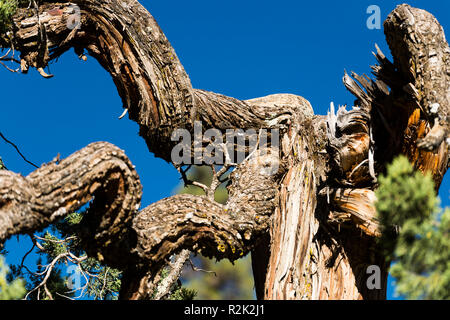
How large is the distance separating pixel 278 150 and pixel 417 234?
2624mm

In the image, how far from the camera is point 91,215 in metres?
3.19

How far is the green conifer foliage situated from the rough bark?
151 centimetres

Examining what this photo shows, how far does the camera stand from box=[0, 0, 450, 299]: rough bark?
143 inches

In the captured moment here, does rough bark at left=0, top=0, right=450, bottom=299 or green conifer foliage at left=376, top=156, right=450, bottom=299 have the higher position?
rough bark at left=0, top=0, right=450, bottom=299

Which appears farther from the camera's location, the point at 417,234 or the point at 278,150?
the point at 278,150

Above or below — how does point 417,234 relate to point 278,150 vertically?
below

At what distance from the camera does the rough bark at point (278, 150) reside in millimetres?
3623

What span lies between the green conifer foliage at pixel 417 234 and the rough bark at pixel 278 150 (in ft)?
4.97

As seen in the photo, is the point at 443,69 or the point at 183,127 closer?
the point at 443,69

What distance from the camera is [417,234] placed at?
204 centimetres
